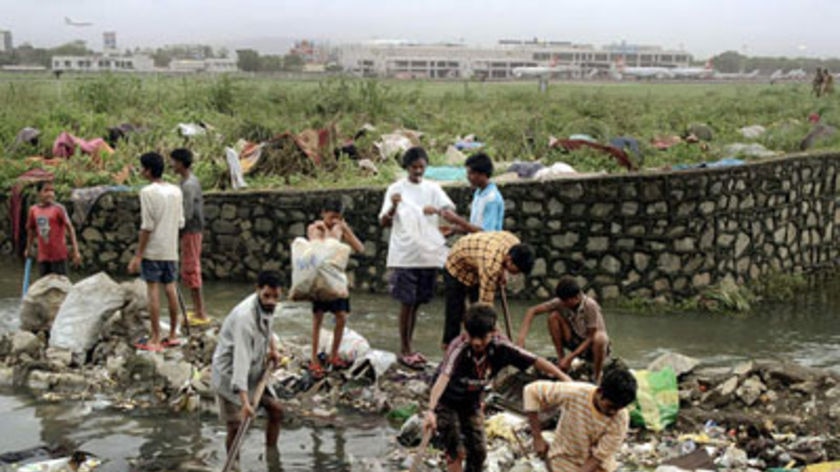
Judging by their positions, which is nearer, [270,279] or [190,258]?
[270,279]

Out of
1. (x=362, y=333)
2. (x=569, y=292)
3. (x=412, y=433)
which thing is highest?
(x=569, y=292)

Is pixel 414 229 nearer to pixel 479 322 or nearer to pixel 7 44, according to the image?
pixel 479 322

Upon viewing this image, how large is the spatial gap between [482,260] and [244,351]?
1.94m

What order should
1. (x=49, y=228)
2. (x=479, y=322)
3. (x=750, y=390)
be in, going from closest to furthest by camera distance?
(x=479, y=322) → (x=750, y=390) → (x=49, y=228)

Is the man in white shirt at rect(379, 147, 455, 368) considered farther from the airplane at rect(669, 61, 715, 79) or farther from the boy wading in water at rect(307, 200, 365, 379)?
the airplane at rect(669, 61, 715, 79)

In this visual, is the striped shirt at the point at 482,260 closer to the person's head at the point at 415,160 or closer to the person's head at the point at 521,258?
the person's head at the point at 521,258

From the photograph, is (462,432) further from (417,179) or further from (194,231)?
(194,231)

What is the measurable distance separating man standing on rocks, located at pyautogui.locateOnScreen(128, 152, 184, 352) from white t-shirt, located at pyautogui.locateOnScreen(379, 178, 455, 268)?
1822mm

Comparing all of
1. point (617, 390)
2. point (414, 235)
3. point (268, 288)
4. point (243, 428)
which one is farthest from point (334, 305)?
point (617, 390)

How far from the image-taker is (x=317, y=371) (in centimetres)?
885

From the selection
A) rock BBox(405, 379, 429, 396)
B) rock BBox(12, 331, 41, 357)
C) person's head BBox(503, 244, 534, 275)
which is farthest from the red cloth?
person's head BBox(503, 244, 534, 275)

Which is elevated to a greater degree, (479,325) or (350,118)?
(350,118)

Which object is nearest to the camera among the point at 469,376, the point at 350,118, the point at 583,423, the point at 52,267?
the point at 583,423

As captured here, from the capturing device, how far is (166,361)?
9070 millimetres
